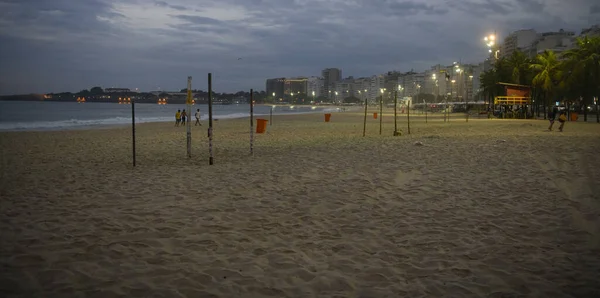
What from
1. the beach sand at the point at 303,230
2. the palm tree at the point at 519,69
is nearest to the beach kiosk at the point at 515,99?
the palm tree at the point at 519,69

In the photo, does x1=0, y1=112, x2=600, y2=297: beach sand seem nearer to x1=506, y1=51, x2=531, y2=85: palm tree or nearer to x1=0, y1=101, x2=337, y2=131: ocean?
x1=0, y1=101, x2=337, y2=131: ocean

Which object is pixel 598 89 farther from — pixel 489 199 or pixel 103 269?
pixel 103 269

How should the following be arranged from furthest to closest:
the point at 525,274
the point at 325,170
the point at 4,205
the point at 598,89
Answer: the point at 598,89 → the point at 325,170 → the point at 4,205 → the point at 525,274

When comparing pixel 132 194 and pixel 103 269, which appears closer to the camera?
pixel 103 269

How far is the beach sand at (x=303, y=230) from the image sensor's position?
4.00m

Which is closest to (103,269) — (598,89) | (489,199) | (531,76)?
(489,199)

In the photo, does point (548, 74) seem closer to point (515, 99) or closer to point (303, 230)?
point (515, 99)

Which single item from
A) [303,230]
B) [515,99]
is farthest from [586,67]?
[303,230]

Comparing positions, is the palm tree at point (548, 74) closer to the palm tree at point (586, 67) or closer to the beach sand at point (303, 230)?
the palm tree at point (586, 67)

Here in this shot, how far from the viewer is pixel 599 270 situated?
430cm

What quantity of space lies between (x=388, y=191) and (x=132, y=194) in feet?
15.9

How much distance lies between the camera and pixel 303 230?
5.67 metres

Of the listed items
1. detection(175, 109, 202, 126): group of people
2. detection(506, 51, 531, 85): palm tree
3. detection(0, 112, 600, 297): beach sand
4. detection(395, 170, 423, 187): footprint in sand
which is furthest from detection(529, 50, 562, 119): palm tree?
detection(395, 170, 423, 187): footprint in sand

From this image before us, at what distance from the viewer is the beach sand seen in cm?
400
